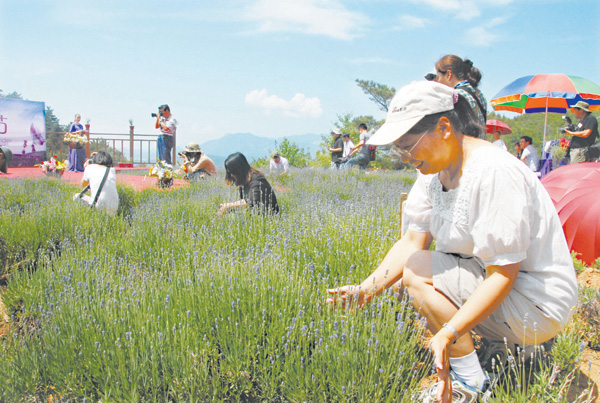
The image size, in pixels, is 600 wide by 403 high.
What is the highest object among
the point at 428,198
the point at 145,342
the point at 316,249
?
the point at 428,198

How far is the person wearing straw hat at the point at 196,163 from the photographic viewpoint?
8516 mm

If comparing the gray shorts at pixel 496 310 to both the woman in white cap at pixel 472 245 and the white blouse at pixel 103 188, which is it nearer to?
the woman in white cap at pixel 472 245

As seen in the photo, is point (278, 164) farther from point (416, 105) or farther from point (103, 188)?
point (416, 105)

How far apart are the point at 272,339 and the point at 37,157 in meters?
17.9

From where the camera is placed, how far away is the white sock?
1.79 metres

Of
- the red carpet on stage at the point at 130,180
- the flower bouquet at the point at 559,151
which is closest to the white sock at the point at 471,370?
the red carpet on stage at the point at 130,180

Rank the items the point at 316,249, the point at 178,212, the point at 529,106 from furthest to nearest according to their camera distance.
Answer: the point at 529,106 → the point at 178,212 → the point at 316,249

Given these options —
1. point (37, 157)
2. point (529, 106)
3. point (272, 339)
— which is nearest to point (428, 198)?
point (272, 339)

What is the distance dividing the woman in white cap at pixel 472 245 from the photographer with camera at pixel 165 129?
9.92m

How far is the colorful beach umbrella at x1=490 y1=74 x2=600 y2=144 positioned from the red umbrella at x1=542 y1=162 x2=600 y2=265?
6246mm

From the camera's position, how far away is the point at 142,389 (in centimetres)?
189

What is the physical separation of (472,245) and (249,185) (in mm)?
3215

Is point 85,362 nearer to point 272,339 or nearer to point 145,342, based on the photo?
point 145,342

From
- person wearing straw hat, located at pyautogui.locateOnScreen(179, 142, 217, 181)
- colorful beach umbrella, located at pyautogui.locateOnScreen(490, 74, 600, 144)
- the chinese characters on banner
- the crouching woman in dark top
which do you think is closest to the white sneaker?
the crouching woman in dark top
